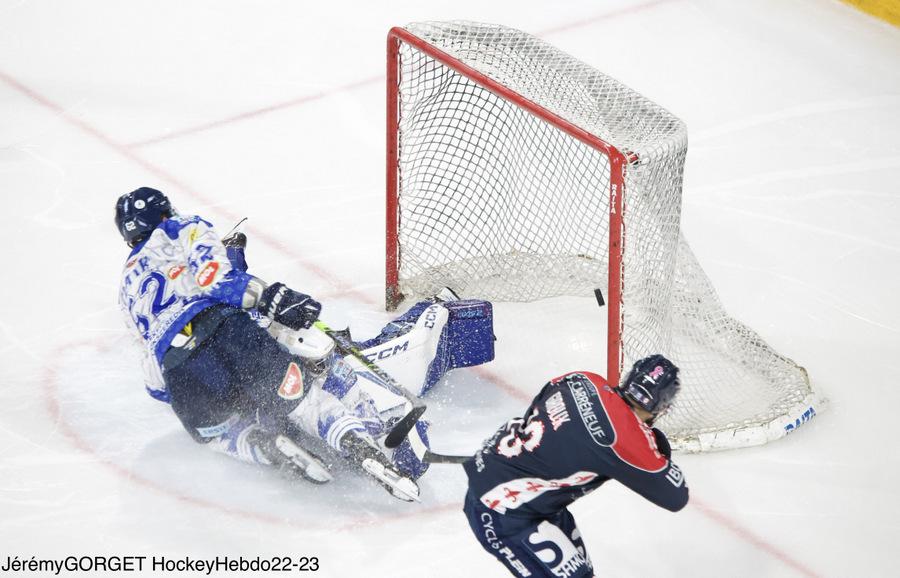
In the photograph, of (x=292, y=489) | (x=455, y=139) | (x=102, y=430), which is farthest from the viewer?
(x=455, y=139)

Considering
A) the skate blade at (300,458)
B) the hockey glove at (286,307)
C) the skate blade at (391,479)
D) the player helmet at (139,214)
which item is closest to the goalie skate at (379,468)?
the skate blade at (391,479)

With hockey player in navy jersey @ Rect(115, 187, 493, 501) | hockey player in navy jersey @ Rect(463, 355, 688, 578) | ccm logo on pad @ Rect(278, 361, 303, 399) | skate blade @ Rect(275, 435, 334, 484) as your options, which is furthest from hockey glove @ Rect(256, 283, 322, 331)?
hockey player in navy jersey @ Rect(463, 355, 688, 578)

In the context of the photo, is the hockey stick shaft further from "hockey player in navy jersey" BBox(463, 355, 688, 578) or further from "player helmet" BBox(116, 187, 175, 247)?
"player helmet" BBox(116, 187, 175, 247)

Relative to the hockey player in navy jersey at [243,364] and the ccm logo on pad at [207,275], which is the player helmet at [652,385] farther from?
the ccm logo on pad at [207,275]

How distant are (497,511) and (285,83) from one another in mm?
3550

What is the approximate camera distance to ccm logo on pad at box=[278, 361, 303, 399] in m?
4.04

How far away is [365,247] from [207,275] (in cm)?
141

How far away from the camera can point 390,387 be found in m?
4.27

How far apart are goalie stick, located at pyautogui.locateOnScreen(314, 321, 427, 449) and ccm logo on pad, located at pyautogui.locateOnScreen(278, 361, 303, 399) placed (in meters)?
0.20

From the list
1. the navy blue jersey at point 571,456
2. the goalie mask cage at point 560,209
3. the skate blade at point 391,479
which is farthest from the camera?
the goalie mask cage at point 560,209

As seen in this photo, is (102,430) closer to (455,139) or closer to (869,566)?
(455,139)

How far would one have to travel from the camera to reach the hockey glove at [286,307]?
4.03m

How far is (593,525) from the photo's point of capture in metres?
4.03

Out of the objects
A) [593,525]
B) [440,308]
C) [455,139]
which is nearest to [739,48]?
[455,139]
